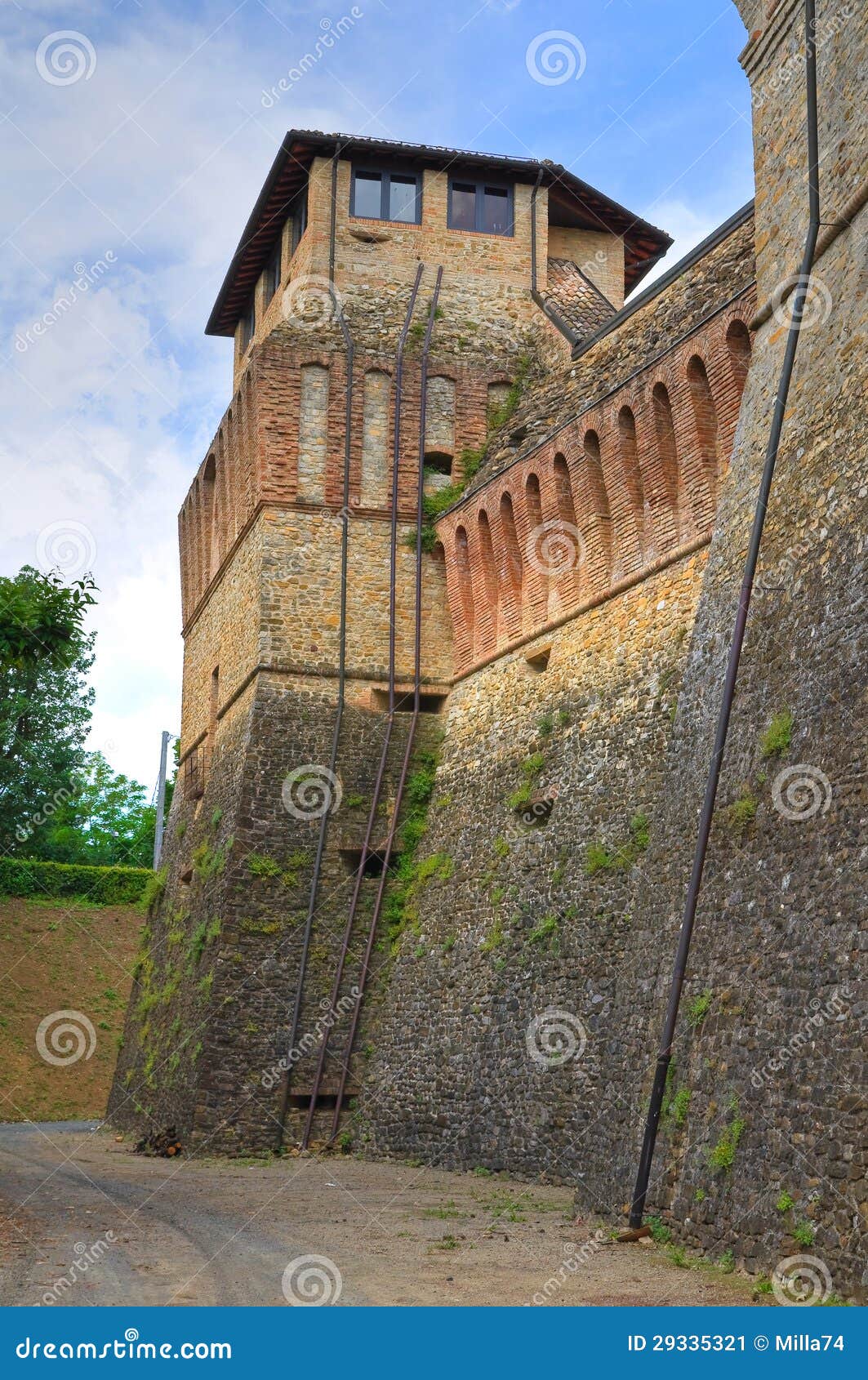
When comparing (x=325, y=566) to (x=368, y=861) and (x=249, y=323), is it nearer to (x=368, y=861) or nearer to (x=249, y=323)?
(x=368, y=861)

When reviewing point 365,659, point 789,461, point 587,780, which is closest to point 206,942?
point 365,659

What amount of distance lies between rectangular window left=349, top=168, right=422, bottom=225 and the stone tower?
4 centimetres

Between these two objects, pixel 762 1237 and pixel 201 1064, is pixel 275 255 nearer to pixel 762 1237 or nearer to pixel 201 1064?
pixel 201 1064

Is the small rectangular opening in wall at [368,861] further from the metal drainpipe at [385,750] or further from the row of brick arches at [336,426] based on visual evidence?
the row of brick arches at [336,426]

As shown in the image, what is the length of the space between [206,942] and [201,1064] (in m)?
1.79

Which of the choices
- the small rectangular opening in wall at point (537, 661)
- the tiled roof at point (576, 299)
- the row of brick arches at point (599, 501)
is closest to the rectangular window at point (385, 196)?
the tiled roof at point (576, 299)

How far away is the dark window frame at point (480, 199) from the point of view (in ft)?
71.1

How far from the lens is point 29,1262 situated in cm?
839

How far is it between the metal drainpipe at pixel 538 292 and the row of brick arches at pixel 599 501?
347 centimetres

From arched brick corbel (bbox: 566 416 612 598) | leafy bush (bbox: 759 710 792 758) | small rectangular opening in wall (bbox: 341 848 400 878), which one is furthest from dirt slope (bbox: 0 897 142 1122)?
leafy bush (bbox: 759 710 792 758)

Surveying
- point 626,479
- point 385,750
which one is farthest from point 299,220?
point 626,479

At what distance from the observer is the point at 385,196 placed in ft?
70.5

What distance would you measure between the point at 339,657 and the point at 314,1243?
10.4 m

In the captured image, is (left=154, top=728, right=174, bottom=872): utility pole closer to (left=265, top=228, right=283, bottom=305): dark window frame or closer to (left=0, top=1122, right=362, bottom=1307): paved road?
(left=265, top=228, right=283, bottom=305): dark window frame
